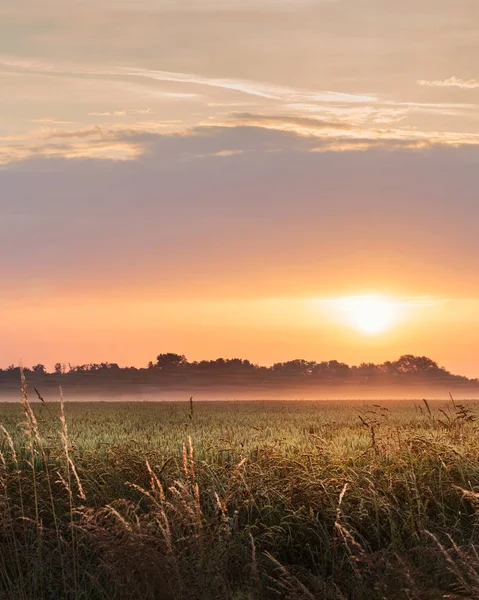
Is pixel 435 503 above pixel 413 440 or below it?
below

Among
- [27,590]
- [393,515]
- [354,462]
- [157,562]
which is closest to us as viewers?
[157,562]

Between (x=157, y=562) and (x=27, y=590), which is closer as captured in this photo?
(x=157, y=562)

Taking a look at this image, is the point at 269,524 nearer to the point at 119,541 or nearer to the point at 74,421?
the point at 119,541

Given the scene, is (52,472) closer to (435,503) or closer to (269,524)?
(269,524)

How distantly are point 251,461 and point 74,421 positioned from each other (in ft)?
64.9

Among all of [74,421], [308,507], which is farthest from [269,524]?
[74,421]

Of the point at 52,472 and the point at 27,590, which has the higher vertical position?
the point at 52,472

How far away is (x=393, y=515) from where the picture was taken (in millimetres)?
8891

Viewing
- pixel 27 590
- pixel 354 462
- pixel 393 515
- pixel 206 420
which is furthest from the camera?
pixel 206 420

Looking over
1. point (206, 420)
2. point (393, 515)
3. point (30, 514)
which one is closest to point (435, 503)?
point (393, 515)

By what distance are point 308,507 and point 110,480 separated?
2.90 m

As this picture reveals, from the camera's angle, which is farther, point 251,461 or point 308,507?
point 251,461

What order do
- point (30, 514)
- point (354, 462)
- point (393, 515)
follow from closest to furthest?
1. point (393, 515)
2. point (30, 514)
3. point (354, 462)

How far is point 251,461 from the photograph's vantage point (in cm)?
1071
